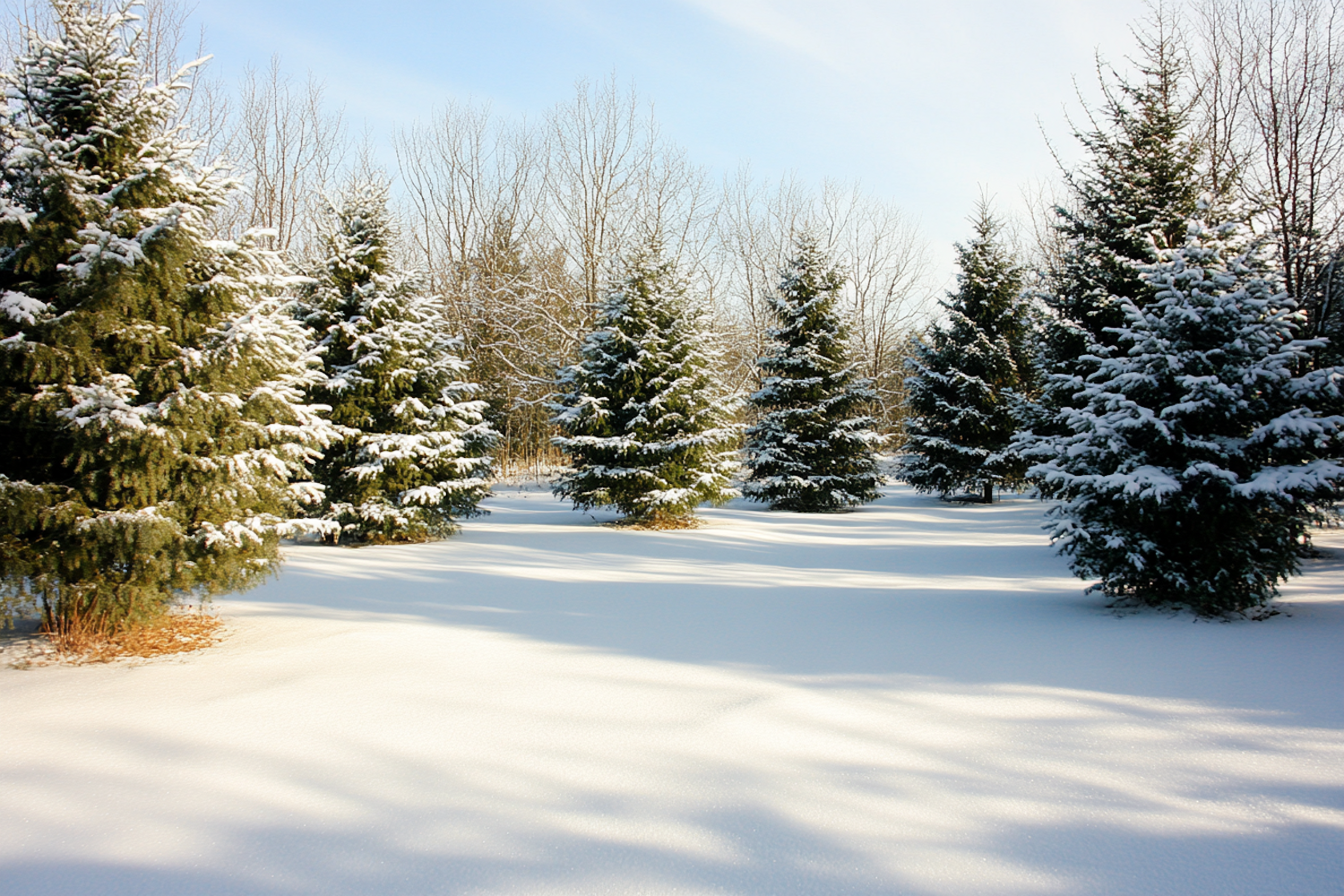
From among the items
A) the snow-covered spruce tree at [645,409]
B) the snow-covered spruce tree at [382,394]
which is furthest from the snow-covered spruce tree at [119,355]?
the snow-covered spruce tree at [645,409]

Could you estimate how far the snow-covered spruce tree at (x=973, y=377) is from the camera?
20.7 metres

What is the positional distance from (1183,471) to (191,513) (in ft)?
27.8

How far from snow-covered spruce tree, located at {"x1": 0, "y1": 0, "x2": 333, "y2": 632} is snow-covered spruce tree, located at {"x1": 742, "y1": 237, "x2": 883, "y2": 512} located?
46.6 ft

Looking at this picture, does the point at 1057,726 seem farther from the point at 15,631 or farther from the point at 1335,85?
the point at 1335,85

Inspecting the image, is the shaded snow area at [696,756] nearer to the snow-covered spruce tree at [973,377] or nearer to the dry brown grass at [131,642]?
the dry brown grass at [131,642]

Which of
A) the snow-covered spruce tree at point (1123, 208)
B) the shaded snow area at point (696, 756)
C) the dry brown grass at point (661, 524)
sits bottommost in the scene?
the shaded snow area at point (696, 756)

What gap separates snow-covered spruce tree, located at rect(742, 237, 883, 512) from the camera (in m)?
19.0

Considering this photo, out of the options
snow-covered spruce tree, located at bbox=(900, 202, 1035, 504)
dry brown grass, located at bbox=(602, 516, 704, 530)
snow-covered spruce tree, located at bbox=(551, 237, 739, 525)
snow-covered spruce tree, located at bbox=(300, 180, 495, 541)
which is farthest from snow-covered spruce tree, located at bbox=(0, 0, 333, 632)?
snow-covered spruce tree, located at bbox=(900, 202, 1035, 504)

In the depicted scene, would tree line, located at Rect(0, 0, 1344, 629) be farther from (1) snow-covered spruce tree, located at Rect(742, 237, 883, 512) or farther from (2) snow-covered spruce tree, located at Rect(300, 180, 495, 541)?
(1) snow-covered spruce tree, located at Rect(742, 237, 883, 512)

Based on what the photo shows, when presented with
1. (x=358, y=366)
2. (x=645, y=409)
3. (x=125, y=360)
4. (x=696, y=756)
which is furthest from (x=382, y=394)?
(x=696, y=756)

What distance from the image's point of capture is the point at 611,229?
28.4 m

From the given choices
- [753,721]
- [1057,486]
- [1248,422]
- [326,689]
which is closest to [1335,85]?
[1248,422]

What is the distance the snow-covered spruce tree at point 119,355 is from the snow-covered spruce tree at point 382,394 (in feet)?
19.9

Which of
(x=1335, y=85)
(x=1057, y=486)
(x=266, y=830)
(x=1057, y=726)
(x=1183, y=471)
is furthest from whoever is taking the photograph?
(x=1335, y=85)
